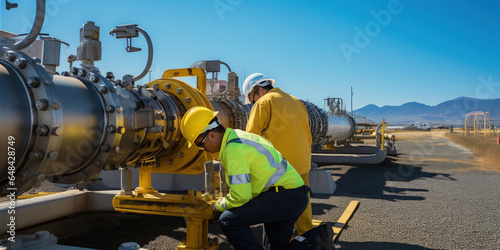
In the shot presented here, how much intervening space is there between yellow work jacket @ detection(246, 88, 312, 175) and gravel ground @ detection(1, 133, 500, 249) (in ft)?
3.23

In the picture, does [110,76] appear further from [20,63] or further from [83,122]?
[20,63]

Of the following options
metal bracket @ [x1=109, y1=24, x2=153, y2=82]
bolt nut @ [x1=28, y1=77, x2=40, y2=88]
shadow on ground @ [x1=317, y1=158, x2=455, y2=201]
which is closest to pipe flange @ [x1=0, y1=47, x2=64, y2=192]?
bolt nut @ [x1=28, y1=77, x2=40, y2=88]

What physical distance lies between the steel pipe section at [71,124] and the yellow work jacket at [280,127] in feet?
2.31

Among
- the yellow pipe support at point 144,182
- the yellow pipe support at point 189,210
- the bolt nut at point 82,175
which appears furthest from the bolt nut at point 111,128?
the yellow pipe support at point 144,182

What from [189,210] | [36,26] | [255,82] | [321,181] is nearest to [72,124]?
[36,26]

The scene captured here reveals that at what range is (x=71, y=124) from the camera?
1788 millimetres

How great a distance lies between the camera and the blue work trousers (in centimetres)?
223

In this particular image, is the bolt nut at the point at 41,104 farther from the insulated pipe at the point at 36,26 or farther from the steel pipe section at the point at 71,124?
the insulated pipe at the point at 36,26

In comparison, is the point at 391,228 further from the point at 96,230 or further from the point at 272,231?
the point at 96,230

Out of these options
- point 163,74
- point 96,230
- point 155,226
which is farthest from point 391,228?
point 96,230

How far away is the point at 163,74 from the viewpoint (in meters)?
3.65

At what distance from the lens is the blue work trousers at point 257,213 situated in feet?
7.32

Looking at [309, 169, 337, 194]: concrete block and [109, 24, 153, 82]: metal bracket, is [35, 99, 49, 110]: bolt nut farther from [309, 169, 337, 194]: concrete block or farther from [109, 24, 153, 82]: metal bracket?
[309, 169, 337, 194]: concrete block

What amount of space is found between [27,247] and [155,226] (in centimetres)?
221
